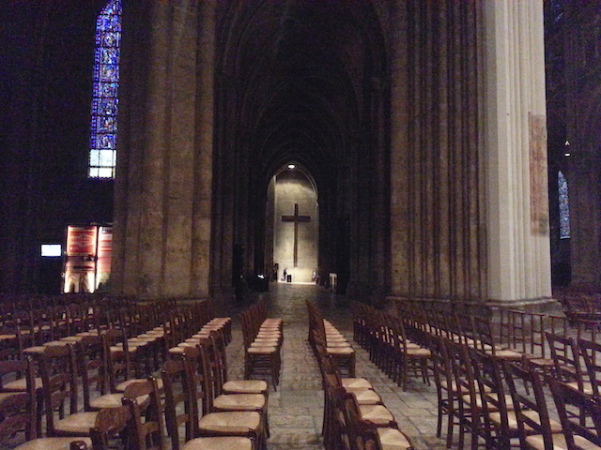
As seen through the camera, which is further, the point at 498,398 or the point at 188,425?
the point at 188,425

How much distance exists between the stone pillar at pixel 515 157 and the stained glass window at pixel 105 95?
1640cm

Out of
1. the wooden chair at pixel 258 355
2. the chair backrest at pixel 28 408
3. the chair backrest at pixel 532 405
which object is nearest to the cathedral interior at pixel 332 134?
the wooden chair at pixel 258 355

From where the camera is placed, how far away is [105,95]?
2275 cm

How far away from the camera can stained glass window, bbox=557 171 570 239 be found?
29516 millimetres

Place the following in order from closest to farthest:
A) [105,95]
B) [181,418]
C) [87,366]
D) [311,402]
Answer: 1. [181,418]
2. [87,366]
3. [311,402]
4. [105,95]

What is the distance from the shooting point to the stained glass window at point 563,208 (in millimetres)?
29516

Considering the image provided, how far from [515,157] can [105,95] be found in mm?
18254

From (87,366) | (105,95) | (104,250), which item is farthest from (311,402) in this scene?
(105,95)

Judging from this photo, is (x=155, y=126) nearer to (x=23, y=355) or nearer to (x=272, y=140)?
(x=23, y=355)

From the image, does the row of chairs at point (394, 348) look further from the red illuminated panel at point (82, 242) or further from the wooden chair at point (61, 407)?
the red illuminated panel at point (82, 242)

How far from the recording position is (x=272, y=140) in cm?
4628

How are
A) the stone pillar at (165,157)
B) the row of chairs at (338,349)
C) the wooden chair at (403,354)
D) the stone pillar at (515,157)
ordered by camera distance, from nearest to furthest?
the wooden chair at (403,354)
the row of chairs at (338,349)
the stone pillar at (515,157)
the stone pillar at (165,157)

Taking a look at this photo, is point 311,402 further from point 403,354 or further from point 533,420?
point 533,420

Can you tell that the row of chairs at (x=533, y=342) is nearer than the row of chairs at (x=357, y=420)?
No
